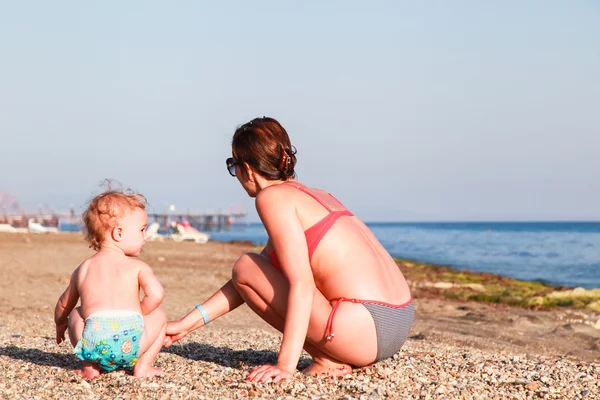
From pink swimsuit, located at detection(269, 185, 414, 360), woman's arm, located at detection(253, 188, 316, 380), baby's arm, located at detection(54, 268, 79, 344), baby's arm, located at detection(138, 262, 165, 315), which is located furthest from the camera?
baby's arm, located at detection(54, 268, 79, 344)

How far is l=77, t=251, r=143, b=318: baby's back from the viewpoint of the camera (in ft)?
12.8

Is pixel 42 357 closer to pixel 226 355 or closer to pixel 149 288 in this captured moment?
pixel 226 355

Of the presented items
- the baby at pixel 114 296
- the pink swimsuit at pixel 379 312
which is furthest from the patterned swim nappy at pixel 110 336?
the pink swimsuit at pixel 379 312

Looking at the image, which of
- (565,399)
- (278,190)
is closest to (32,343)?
(278,190)

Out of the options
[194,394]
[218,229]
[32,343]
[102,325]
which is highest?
[102,325]

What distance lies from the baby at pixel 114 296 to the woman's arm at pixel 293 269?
0.77 m

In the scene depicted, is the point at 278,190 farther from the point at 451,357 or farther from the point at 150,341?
the point at 451,357

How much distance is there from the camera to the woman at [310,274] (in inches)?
148

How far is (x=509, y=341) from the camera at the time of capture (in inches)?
328

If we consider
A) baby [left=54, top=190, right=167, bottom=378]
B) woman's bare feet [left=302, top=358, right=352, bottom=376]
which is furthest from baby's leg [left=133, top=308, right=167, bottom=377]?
woman's bare feet [left=302, top=358, right=352, bottom=376]

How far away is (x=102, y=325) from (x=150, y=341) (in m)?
0.34

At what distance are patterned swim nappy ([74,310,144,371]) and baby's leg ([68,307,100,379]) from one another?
1.8 inches

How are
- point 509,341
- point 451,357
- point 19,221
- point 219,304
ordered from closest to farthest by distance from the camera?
1. point 219,304
2. point 451,357
3. point 509,341
4. point 19,221

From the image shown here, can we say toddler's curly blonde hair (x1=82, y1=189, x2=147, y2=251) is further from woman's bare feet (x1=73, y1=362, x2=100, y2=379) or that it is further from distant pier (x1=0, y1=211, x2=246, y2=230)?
distant pier (x1=0, y1=211, x2=246, y2=230)
